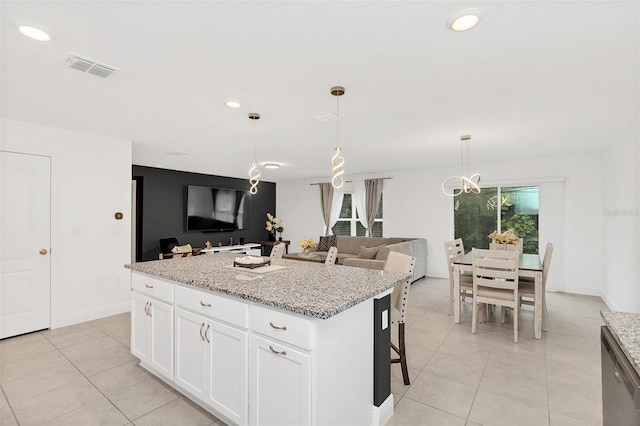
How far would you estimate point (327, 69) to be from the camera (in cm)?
224

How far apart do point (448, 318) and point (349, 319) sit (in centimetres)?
289

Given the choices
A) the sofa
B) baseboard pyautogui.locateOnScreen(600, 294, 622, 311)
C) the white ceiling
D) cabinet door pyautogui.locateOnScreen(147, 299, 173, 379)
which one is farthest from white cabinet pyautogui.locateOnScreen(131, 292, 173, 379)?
baseboard pyautogui.locateOnScreen(600, 294, 622, 311)

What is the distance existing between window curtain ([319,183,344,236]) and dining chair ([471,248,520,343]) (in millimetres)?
4902

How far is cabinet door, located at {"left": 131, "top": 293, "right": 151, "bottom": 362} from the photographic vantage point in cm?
259

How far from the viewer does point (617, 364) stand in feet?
4.09

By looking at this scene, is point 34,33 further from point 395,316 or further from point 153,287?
point 395,316

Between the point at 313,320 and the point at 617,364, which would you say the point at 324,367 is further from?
the point at 617,364

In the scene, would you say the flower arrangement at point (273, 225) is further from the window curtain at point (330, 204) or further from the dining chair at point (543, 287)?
the dining chair at point (543, 287)

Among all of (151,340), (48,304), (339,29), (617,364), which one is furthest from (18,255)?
(617,364)

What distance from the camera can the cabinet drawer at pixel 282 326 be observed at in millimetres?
1545

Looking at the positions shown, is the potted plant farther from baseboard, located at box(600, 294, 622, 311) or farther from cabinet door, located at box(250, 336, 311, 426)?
cabinet door, located at box(250, 336, 311, 426)

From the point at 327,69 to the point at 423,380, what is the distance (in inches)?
101

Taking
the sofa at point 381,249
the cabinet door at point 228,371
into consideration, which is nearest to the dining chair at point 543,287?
the sofa at point 381,249

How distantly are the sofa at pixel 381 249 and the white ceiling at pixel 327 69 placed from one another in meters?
2.15
